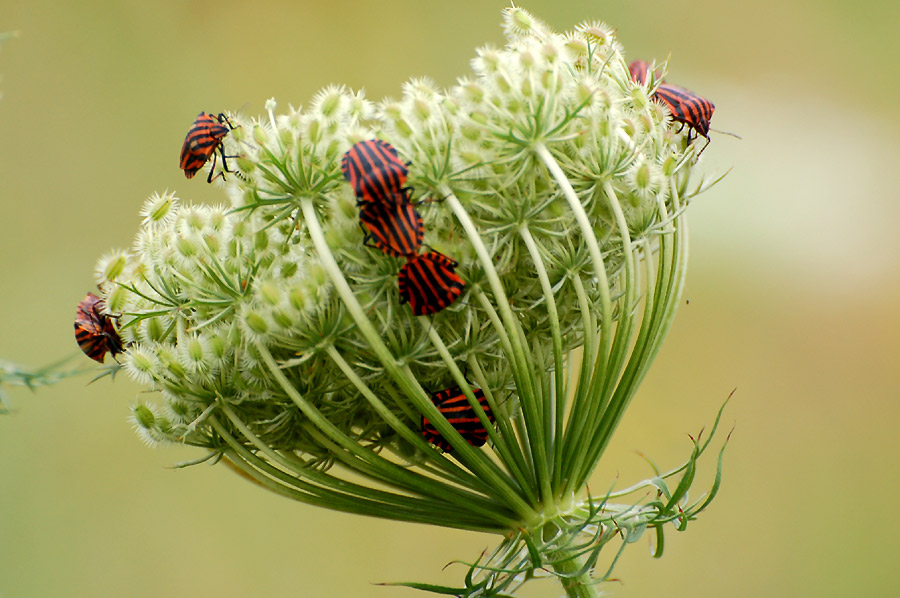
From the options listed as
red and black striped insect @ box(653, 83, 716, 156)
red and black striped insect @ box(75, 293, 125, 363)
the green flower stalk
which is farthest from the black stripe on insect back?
red and black striped insect @ box(75, 293, 125, 363)

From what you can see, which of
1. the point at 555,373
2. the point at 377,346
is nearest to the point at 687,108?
the point at 555,373

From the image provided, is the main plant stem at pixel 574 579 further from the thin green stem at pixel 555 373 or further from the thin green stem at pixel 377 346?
the thin green stem at pixel 377 346

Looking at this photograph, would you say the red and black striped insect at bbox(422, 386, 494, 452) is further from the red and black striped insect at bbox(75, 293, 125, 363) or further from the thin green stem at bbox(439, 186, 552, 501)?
the red and black striped insect at bbox(75, 293, 125, 363)

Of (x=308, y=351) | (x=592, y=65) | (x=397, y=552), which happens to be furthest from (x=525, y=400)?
(x=397, y=552)

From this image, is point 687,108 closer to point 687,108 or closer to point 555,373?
point 687,108

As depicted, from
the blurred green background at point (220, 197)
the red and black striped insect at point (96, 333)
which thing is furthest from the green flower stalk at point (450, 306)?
the blurred green background at point (220, 197)

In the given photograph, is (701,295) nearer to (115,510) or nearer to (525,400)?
(115,510)

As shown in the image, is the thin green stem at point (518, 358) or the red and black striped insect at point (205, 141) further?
the red and black striped insect at point (205, 141)

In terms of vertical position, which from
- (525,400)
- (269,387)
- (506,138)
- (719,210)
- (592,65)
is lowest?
(525,400)
